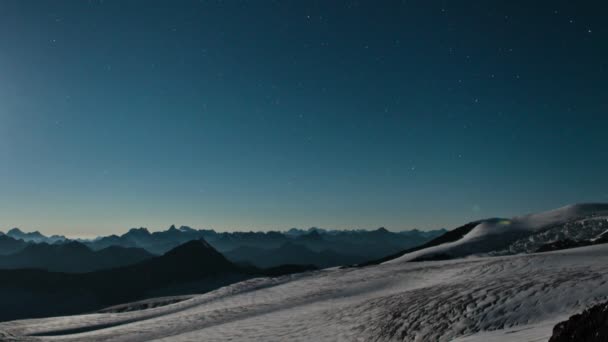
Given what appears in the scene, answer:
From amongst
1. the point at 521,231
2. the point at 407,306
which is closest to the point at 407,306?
the point at 407,306

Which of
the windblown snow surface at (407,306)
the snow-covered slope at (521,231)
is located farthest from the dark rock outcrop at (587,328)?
the snow-covered slope at (521,231)

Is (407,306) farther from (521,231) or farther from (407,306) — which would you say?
(521,231)

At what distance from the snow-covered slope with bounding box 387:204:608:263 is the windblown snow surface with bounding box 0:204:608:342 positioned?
66.0ft

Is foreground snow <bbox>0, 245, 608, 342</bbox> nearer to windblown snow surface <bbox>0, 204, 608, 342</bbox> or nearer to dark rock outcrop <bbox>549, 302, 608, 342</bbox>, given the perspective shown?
windblown snow surface <bbox>0, 204, 608, 342</bbox>

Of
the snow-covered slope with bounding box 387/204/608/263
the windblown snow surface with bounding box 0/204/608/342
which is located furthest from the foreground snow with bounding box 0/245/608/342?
the snow-covered slope with bounding box 387/204/608/263

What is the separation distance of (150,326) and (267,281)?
11.9m

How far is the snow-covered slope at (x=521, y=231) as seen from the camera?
42.1 meters

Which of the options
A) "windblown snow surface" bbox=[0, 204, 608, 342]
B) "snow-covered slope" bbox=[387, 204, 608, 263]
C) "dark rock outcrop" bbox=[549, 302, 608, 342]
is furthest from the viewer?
"snow-covered slope" bbox=[387, 204, 608, 263]

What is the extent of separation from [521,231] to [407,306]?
126 feet

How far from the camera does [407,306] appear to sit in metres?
14.3

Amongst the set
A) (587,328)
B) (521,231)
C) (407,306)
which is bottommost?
(407,306)

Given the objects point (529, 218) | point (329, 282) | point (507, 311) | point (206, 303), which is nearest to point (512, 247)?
point (529, 218)

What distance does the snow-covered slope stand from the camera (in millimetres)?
42053

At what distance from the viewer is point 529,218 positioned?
2018 inches
